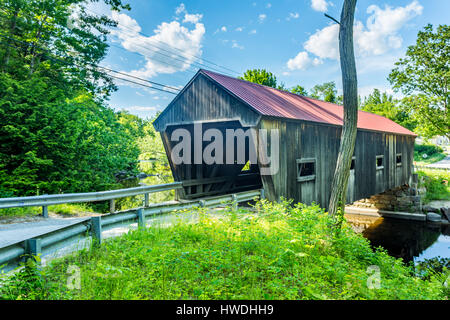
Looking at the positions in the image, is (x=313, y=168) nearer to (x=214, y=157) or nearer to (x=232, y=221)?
(x=214, y=157)

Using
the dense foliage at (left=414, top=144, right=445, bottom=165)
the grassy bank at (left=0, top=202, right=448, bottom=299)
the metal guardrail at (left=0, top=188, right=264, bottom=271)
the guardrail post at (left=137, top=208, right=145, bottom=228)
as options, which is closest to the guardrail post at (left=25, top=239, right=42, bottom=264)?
the metal guardrail at (left=0, top=188, right=264, bottom=271)

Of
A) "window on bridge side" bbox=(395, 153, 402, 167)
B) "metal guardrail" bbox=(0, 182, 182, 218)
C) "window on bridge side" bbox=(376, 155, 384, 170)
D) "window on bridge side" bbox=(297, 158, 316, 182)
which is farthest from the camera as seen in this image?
"window on bridge side" bbox=(395, 153, 402, 167)

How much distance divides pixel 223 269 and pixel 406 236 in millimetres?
15622

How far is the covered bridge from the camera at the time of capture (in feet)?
25.5

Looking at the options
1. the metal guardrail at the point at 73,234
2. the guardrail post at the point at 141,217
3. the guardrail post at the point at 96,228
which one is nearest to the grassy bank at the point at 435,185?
the metal guardrail at the point at 73,234

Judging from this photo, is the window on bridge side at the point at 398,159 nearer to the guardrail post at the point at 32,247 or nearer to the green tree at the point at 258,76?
the green tree at the point at 258,76

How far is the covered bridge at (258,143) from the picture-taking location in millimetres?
7777

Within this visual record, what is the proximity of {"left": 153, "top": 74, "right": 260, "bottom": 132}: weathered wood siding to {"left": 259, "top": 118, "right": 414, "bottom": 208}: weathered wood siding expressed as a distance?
90cm

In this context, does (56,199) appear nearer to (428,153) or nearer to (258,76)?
(258,76)

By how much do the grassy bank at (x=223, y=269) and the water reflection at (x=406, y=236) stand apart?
996 cm

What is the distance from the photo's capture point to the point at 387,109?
38812 millimetres
